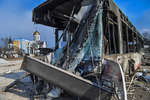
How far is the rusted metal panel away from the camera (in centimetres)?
284

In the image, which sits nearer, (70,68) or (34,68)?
(34,68)

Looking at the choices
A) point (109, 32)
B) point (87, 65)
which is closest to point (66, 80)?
point (87, 65)

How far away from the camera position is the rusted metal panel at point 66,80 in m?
2.84

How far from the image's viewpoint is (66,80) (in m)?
3.12

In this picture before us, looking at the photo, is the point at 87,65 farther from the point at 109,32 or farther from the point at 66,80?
the point at 109,32

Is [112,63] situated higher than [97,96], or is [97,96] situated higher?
[112,63]

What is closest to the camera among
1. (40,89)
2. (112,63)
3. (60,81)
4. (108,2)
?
(112,63)

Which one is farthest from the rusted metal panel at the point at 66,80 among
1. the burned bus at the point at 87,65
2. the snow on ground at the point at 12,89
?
the snow on ground at the point at 12,89

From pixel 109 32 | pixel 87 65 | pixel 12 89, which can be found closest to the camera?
pixel 87 65

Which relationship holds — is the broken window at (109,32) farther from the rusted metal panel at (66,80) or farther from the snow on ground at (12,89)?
the snow on ground at (12,89)

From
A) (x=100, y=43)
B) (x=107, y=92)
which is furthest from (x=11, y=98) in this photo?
(x=100, y=43)

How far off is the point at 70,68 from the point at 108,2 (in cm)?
361

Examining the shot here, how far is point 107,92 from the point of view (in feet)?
9.07

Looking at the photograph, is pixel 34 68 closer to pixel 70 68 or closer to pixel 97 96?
pixel 70 68
